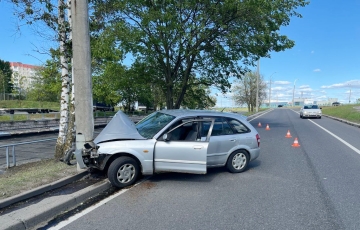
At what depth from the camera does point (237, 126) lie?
21.0ft

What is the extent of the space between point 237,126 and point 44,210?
4.56m

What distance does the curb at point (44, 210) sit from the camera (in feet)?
11.1

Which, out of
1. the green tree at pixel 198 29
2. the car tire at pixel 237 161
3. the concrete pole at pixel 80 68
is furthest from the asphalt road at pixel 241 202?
the green tree at pixel 198 29

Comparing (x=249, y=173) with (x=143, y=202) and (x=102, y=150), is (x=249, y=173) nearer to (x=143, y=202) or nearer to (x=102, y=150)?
(x=143, y=202)

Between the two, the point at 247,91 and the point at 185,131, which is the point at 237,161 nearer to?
the point at 185,131

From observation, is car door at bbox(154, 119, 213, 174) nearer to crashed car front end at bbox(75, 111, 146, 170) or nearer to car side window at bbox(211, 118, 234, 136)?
crashed car front end at bbox(75, 111, 146, 170)

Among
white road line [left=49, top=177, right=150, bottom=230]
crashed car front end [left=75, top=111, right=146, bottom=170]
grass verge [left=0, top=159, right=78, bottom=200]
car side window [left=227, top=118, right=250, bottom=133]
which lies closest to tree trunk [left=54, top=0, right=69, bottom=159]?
grass verge [left=0, top=159, right=78, bottom=200]

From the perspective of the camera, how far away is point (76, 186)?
491cm

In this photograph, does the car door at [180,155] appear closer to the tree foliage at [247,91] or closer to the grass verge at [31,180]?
the grass verge at [31,180]

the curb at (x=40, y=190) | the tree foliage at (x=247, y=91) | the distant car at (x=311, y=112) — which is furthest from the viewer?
the tree foliage at (x=247, y=91)

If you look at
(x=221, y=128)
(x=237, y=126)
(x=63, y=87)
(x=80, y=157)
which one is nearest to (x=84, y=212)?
(x=80, y=157)

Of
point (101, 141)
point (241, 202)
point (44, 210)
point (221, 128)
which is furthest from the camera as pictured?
point (221, 128)

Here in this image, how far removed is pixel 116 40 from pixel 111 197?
34.2ft

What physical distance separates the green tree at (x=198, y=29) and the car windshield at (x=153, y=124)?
6962 mm
